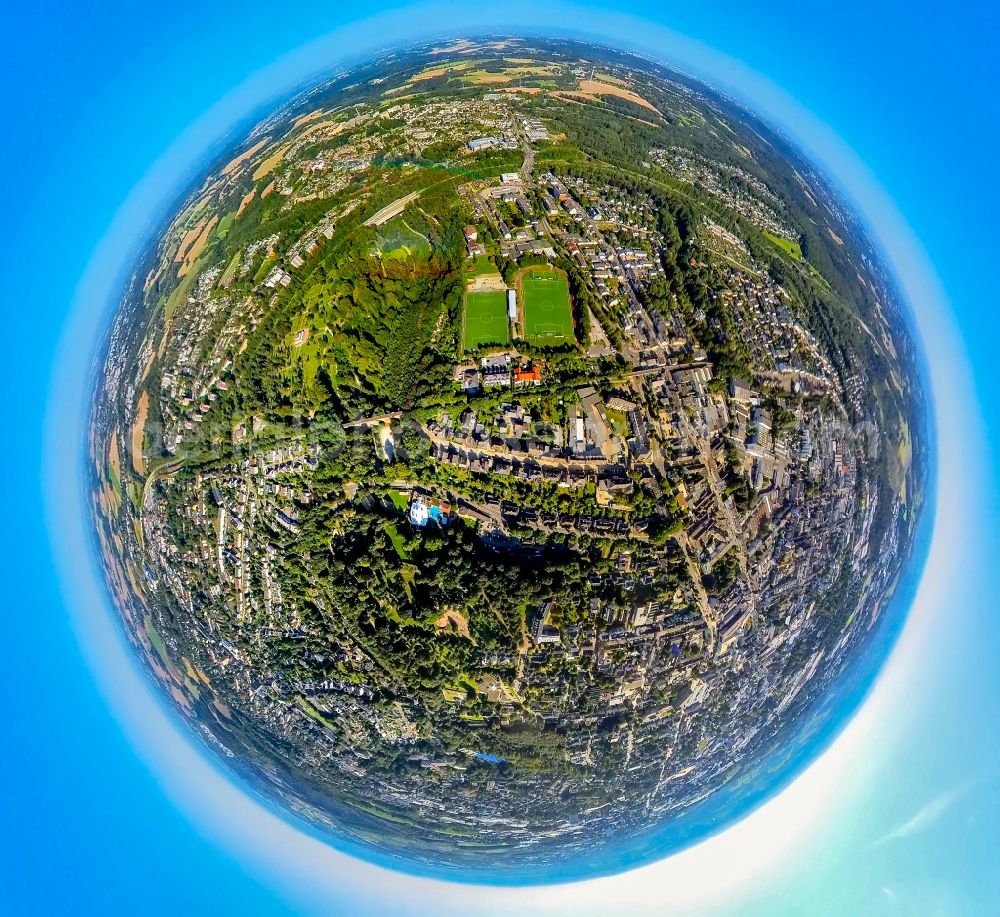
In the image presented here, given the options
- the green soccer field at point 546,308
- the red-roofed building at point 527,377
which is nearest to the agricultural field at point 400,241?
the green soccer field at point 546,308

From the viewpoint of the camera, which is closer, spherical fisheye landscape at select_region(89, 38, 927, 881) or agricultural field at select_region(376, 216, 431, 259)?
spherical fisheye landscape at select_region(89, 38, 927, 881)

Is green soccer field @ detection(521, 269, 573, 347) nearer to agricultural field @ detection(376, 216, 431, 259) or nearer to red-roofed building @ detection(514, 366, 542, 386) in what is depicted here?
red-roofed building @ detection(514, 366, 542, 386)

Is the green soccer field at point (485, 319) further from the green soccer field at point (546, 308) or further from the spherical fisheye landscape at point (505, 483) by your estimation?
the green soccer field at point (546, 308)

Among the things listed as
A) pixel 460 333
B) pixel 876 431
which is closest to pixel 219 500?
pixel 460 333

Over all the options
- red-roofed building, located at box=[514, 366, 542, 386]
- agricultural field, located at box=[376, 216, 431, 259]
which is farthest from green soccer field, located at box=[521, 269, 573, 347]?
agricultural field, located at box=[376, 216, 431, 259]

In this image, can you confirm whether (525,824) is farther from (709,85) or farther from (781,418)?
(709,85)

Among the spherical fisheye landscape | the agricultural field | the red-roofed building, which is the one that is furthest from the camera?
the agricultural field
